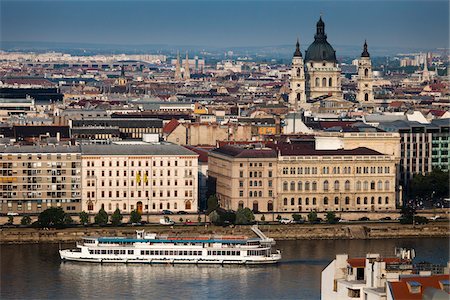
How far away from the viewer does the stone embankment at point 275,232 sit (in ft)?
111

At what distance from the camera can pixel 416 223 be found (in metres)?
35.9

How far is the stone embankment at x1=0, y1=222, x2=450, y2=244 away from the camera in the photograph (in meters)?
33.8

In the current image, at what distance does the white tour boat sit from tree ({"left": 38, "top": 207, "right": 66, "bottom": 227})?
3353 millimetres

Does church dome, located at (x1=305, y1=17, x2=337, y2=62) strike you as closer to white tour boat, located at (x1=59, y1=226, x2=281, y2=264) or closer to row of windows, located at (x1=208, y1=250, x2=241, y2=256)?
white tour boat, located at (x1=59, y1=226, x2=281, y2=264)

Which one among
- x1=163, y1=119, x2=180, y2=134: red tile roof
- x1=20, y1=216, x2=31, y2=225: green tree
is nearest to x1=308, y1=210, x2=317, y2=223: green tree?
x1=20, y1=216, x2=31, y2=225: green tree

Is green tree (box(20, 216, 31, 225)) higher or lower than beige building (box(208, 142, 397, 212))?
lower

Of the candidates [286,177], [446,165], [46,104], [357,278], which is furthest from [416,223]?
[46,104]

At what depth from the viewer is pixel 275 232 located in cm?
3466

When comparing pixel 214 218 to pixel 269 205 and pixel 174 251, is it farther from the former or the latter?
pixel 174 251

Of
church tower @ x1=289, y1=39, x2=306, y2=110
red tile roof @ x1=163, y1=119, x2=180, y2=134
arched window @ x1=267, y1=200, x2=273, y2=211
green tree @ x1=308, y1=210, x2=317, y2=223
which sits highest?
church tower @ x1=289, y1=39, x2=306, y2=110

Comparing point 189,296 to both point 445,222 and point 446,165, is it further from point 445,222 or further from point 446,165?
point 446,165

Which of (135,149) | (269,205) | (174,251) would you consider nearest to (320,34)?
(269,205)

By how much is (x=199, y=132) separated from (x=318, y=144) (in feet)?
29.6

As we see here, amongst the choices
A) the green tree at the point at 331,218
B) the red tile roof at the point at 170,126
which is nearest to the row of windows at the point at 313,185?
the green tree at the point at 331,218
